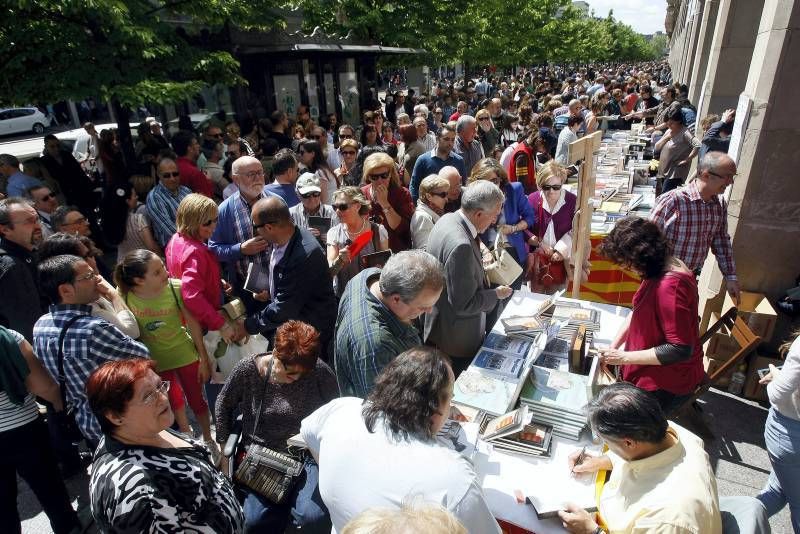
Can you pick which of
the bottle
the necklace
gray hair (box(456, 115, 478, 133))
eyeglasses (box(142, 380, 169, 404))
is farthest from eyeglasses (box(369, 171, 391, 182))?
the bottle

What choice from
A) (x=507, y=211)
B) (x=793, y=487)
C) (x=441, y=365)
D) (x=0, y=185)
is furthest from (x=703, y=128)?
(x=0, y=185)

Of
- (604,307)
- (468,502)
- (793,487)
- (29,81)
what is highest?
(29,81)

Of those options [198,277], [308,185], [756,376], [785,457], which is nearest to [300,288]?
[198,277]

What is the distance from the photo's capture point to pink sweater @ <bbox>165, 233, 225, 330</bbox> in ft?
11.4

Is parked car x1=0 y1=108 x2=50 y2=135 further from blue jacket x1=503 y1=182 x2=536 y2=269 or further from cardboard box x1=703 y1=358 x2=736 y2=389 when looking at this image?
cardboard box x1=703 y1=358 x2=736 y2=389

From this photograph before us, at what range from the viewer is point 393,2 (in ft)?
52.2

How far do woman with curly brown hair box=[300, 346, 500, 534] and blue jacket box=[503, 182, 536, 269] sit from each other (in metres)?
3.25

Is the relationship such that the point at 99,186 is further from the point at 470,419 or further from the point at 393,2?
the point at 393,2

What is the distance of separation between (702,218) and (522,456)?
9.39 feet

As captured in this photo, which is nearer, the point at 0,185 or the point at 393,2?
the point at 0,185

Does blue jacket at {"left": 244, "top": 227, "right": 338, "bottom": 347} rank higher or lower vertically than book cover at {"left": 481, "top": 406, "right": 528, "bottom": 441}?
higher

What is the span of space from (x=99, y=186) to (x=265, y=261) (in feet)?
21.7

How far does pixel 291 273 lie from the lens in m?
3.46

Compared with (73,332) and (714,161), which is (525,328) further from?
(73,332)
